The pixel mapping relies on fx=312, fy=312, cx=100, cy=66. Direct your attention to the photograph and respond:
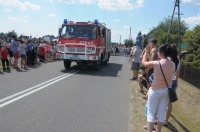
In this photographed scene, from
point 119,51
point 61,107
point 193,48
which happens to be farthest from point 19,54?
point 119,51

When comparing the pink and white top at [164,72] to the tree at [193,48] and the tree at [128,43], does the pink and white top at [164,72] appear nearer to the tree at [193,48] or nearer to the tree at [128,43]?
the tree at [193,48]

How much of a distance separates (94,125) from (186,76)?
13.9 meters

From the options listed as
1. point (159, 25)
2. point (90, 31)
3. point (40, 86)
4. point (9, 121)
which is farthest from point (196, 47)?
point (159, 25)

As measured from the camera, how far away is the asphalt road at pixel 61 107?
640 cm

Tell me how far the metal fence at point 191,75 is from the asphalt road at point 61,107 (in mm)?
6355

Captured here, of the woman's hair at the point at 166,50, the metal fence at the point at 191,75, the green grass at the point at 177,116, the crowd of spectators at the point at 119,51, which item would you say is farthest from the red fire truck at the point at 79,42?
the crowd of spectators at the point at 119,51

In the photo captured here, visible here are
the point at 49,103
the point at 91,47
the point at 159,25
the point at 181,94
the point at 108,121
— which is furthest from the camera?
the point at 159,25

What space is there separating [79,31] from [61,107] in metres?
10.3

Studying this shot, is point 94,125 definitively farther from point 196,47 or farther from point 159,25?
point 159,25

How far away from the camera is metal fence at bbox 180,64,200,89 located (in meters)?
17.1

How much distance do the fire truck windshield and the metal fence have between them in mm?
5916

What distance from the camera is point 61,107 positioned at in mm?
8133

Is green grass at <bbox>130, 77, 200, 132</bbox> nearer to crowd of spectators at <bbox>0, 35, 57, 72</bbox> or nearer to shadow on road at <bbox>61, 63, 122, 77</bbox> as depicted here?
shadow on road at <bbox>61, 63, 122, 77</bbox>

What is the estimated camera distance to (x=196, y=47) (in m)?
27.7
